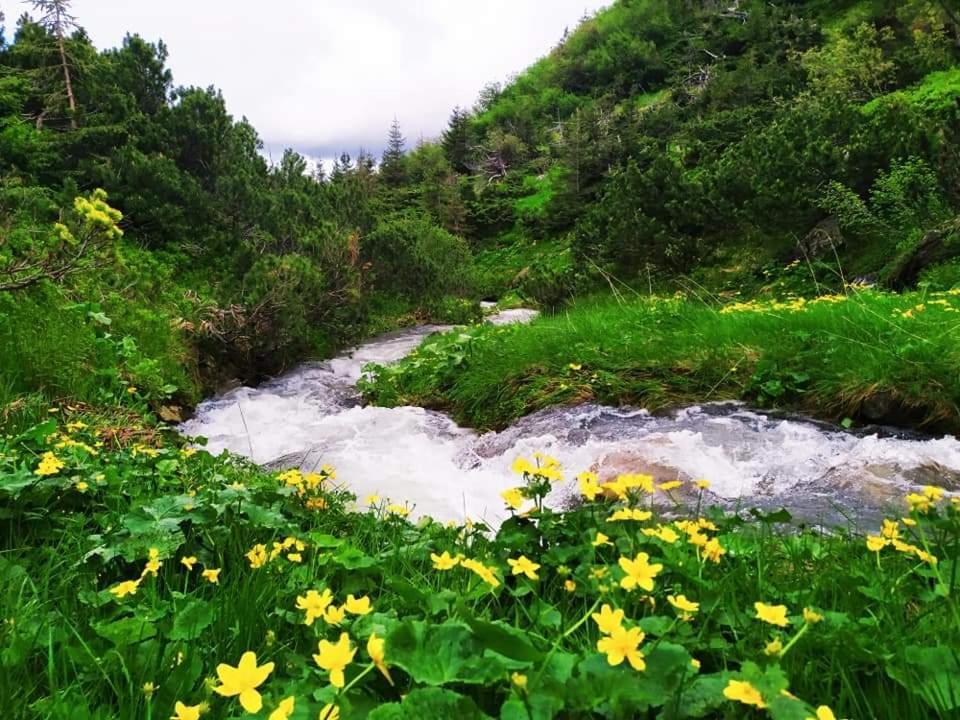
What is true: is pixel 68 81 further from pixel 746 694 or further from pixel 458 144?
pixel 458 144

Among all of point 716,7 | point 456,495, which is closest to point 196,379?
point 456,495

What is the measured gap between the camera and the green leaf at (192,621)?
42.9 inches

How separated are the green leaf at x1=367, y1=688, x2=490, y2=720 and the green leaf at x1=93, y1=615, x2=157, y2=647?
59cm

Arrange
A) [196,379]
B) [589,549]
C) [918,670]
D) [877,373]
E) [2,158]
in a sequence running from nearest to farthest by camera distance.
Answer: [918,670] → [589,549] → [877,373] → [196,379] → [2,158]

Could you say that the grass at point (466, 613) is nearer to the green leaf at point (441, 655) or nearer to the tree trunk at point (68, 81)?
the green leaf at point (441, 655)

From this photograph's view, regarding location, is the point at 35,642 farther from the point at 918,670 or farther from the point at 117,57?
the point at 117,57

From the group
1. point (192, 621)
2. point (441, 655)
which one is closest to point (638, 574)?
point (441, 655)

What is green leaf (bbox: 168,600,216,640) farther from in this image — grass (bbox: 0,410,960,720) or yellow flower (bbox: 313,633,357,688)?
yellow flower (bbox: 313,633,357,688)

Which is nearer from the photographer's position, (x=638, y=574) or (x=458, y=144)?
(x=638, y=574)

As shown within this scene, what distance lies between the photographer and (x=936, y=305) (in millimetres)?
5012

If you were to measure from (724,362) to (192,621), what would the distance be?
15.2ft

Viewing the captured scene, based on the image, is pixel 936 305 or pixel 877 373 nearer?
pixel 877 373

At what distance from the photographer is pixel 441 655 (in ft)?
2.73

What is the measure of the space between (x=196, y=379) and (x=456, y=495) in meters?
5.43
